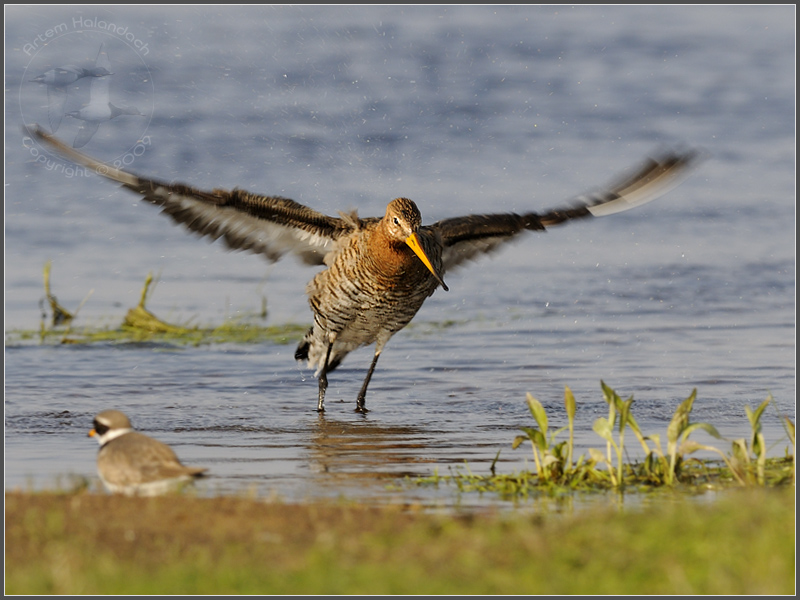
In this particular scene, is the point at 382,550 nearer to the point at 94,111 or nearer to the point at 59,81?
the point at 94,111

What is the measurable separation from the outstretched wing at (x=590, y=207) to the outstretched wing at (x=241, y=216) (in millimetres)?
976

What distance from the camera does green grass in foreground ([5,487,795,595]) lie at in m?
3.88

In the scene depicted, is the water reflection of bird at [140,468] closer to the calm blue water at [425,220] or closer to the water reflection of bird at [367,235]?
the calm blue water at [425,220]

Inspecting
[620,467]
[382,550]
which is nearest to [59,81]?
[620,467]

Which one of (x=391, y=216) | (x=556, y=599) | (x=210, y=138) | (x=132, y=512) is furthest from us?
(x=210, y=138)

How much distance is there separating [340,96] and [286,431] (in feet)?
42.8

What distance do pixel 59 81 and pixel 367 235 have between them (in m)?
9.69

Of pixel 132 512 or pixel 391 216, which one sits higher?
pixel 391 216

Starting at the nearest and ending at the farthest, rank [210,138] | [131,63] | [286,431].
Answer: [286,431] < [210,138] < [131,63]

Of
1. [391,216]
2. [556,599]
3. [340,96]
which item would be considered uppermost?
[340,96]

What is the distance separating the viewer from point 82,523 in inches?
181

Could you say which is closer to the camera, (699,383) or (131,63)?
(699,383)

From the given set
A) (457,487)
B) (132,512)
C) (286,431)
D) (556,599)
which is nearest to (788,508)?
(556,599)

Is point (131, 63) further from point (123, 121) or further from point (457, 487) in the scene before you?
point (457, 487)
